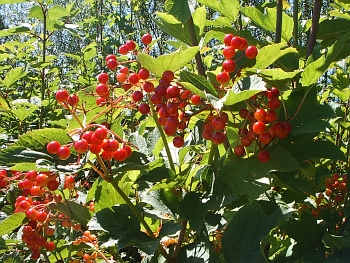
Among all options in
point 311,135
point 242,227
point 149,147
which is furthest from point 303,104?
point 149,147

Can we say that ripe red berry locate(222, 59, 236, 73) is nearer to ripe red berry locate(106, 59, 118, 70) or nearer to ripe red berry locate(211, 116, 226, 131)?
ripe red berry locate(211, 116, 226, 131)

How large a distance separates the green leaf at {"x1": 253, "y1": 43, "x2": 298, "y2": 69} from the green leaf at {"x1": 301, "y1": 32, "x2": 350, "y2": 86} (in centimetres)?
5

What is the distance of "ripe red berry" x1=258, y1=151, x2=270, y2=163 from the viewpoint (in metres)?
0.85

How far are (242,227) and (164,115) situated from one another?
30 centimetres

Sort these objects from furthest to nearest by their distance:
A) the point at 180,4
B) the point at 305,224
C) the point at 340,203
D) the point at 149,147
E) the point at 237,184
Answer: the point at 340,203, the point at 149,147, the point at 305,224, the point at 180,4, the point at 237,184

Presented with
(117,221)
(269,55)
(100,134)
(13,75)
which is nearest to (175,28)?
(269,55)

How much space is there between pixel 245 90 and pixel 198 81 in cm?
12

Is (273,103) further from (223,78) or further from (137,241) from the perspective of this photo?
(137,241)

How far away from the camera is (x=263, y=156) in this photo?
85cm

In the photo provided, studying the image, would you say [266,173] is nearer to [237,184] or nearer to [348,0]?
[237,184]

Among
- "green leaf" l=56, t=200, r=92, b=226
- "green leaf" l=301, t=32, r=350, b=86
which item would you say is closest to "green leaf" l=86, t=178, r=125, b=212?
"green leaf" l=56, t=200, r=92, b=226

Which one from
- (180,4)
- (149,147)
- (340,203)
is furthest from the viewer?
(340,203)

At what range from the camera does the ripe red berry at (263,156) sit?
851 mm

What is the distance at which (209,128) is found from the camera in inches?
34.1
